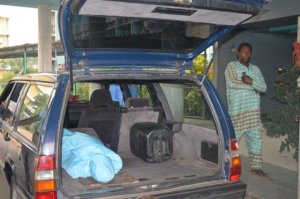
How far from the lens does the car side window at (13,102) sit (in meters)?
4.24

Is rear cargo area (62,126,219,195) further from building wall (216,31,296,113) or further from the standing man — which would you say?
building wall (216,31,296,113)

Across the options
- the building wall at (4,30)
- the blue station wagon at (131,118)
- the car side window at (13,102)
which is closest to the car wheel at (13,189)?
the blue station wagon at (131,118)

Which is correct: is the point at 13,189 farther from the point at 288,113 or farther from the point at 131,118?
the point at 288,113

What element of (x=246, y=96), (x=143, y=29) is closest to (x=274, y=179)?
(x=246, y=96)

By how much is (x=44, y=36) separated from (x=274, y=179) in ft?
47.4

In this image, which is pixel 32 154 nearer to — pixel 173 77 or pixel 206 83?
pixel 173 77

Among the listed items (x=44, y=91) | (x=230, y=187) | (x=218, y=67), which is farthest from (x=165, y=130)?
(x=218, y=67)

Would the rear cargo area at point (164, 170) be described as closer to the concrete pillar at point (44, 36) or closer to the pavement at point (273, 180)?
the pavement at point (273, 180)

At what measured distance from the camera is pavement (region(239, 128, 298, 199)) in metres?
4.83

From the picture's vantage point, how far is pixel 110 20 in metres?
3.10

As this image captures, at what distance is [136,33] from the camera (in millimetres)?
3367

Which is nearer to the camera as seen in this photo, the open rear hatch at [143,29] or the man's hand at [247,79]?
the open rear hatch at [143,29]

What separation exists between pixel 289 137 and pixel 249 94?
78cm

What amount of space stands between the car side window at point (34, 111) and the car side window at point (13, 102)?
1.19 feet
